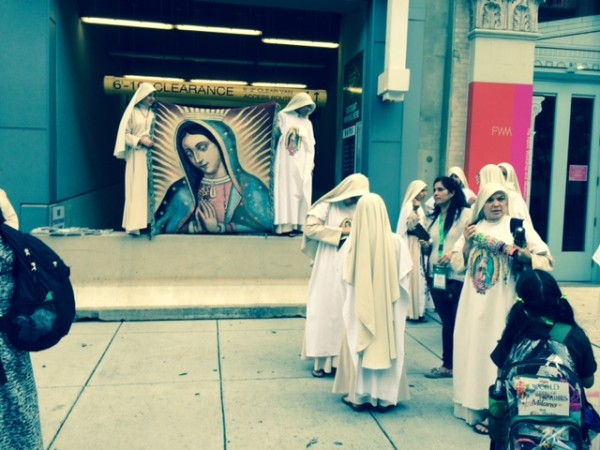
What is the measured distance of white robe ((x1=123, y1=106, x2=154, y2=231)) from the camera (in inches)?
301

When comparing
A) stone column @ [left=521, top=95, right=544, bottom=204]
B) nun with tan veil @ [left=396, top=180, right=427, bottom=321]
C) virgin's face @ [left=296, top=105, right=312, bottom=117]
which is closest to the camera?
nun with tan veil @ [left=396, top=180, right=427, bottom=321]

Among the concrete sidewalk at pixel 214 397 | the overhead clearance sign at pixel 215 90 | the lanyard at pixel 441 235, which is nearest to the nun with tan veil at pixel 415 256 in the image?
the concrete sidewalk at pixel 214 397

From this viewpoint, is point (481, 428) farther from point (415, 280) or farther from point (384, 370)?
point (415, 280)

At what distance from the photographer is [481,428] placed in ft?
13.7

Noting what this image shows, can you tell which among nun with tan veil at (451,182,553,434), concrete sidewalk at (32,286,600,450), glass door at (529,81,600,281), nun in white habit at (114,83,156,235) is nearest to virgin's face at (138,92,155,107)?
nun in white habit at (114,83,156,235)

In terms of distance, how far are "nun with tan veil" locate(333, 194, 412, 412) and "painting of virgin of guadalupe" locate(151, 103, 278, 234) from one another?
3835mm

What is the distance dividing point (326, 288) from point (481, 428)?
5.83 ft

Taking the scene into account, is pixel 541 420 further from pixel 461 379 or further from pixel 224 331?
pixel 224 331

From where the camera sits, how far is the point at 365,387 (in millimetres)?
4480

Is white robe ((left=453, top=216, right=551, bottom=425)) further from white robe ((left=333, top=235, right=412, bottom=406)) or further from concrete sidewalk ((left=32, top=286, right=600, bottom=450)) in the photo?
white robe ((left=333, top=235, right=412, bottom=406))

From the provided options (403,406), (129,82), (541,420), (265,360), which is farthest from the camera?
(129,82)

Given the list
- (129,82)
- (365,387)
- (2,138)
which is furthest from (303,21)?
(365,387)

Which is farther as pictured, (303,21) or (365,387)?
(303,21)

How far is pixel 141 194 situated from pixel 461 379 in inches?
196
